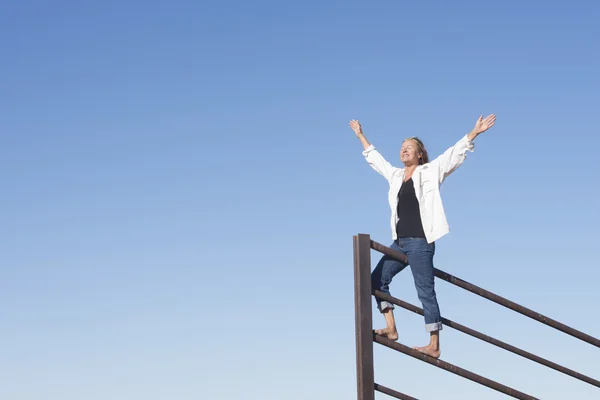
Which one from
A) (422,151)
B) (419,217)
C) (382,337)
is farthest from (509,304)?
(422,151)

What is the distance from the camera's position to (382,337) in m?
6.59

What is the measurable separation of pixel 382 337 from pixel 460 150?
2.16m

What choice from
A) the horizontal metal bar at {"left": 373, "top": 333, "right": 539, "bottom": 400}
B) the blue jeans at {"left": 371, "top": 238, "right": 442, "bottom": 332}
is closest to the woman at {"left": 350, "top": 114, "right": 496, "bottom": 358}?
the blue jeans at {"left": 371, "top": 238, "right": 442, "bottom": 332}

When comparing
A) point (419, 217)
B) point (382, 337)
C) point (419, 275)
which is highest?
point (419, 217)

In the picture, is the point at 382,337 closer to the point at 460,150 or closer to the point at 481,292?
the point at 481,292

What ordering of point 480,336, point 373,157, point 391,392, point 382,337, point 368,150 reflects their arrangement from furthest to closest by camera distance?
point 368,150 → point 373,157 → point 480,336 → point 382,337 → point 391,392

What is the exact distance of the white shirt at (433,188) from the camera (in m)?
7.28

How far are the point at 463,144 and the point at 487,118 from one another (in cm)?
35

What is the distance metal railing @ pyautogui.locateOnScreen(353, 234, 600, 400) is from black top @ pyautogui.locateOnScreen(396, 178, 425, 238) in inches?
11.0

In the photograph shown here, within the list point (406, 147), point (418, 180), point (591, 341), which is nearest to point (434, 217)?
point (418, 180)

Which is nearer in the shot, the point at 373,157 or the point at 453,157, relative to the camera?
the point at 453,157

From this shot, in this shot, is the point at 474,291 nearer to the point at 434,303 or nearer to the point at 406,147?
the point at 434,303

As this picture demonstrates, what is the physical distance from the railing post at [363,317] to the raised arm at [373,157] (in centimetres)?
142

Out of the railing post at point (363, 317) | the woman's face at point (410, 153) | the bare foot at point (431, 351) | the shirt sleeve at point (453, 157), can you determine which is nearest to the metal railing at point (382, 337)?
the railing post at point (363, 317)
